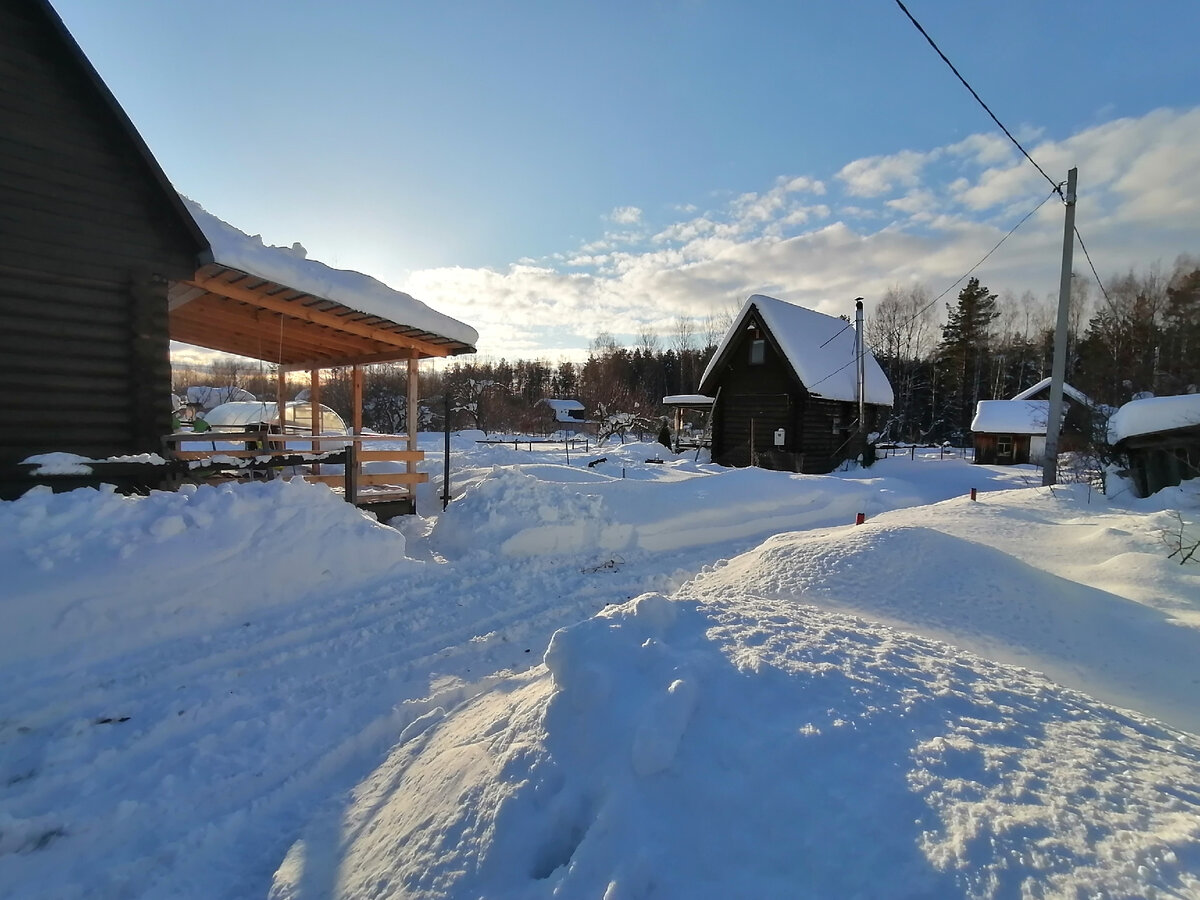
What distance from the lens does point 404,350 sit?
10070mm

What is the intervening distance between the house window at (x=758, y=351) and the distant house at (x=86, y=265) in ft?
57.8

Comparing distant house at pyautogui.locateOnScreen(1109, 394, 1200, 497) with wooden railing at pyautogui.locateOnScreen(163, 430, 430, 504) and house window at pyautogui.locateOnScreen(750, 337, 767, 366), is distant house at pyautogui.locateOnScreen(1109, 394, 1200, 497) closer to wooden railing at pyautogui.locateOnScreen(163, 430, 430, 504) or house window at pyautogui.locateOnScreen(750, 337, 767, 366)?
house window at pyautogui.locateOnScreen(750, 337, 767, 366)

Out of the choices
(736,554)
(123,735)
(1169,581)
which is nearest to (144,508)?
(123,735)

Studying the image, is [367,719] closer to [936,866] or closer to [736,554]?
[936,866]

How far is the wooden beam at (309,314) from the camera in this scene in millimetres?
7656

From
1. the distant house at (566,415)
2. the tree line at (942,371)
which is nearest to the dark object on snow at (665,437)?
the tree line at (942,371)

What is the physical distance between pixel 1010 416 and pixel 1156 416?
25.1 metres

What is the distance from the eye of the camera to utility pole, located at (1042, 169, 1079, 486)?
36.9 feet

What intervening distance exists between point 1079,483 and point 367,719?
49.3ft

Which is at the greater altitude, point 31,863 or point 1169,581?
point 1169,581

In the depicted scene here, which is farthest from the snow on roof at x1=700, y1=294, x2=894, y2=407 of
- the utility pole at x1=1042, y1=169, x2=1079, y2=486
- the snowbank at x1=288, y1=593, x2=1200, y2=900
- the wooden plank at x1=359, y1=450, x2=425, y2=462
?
the snowbank at x1=288, y1=593, x2=1200, y2=900

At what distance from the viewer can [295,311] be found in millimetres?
8398

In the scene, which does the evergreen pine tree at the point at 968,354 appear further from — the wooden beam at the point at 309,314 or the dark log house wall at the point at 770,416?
the wooden beam at the point at 309,314

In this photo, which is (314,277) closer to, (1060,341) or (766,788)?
→ (766,788)
